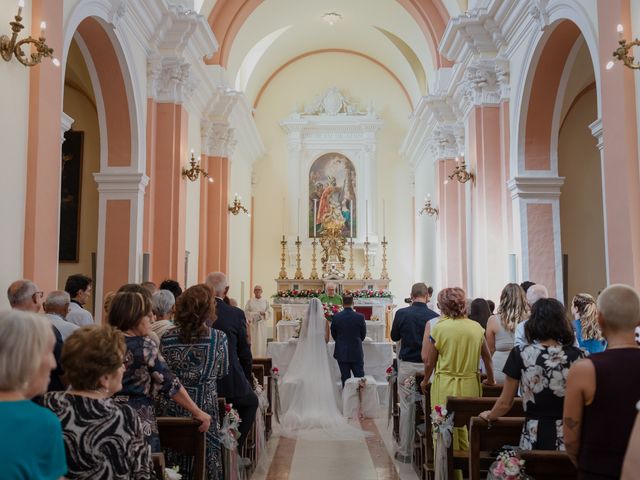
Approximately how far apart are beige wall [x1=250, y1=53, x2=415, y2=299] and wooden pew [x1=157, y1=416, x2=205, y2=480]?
1701 centimetres

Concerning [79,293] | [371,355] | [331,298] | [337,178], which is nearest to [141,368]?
[79,293]

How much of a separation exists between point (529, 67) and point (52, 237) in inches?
264

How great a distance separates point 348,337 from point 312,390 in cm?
95

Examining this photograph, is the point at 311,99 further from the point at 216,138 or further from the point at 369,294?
the point at 369,294

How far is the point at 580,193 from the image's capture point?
13.8 meters

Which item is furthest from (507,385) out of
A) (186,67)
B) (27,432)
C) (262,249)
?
(262,249)

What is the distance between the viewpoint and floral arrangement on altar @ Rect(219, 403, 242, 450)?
4.81 metres

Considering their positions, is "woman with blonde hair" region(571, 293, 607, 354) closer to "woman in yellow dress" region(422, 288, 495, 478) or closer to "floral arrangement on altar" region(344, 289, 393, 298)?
"woman in yellow dress" region(422, 288, 495, 478)

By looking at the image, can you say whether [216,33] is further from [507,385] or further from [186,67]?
[507,385]

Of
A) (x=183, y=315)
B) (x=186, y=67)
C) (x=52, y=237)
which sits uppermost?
(x=186, y=67)

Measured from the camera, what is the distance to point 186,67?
11.2 m

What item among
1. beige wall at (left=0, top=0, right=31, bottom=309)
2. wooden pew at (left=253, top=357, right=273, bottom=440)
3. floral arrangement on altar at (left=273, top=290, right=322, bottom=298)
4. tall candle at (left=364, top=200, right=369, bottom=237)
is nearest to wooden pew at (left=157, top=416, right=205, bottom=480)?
beige wall at (left=0, top=0, right=31, bottom=309)

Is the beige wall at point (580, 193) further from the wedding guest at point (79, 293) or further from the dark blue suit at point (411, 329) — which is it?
the wedding guest at point (79, 293)

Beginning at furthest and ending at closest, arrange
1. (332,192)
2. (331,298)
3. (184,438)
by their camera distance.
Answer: (332,192) < (331,298) < (184,438)
